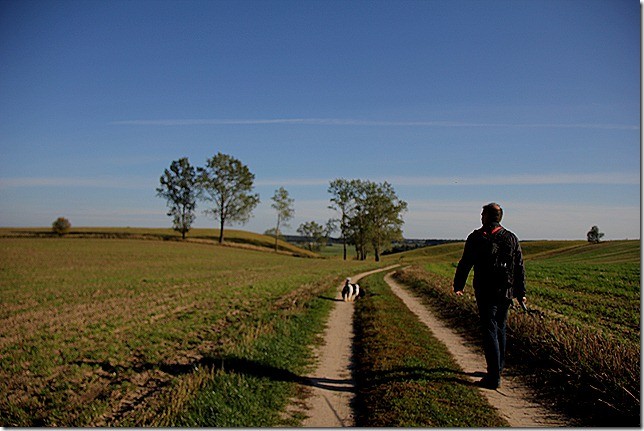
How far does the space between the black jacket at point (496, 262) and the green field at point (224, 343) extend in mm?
1563

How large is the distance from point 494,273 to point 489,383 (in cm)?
173

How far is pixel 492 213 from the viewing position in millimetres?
6809

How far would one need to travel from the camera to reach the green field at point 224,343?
6695 mm

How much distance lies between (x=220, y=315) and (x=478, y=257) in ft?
37.9

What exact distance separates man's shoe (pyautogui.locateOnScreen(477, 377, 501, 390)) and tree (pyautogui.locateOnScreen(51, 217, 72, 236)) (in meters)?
84.3

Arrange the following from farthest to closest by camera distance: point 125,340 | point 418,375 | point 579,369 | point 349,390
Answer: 1. point 125,340
2. point 418,375
3. point 349,390
4. point 579,369

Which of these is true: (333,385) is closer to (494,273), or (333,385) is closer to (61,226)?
(494,273)

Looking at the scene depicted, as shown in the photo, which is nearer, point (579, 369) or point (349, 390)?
point (579, 369)

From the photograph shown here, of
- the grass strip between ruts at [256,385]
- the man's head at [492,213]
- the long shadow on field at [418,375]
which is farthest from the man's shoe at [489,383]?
the grass strip between ruts at [256,385]

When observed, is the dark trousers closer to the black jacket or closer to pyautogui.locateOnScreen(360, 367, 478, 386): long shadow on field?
the black jacket

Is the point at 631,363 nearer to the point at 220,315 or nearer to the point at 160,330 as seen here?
the point at 160,330

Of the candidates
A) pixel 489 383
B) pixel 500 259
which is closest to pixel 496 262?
pixel 500 259

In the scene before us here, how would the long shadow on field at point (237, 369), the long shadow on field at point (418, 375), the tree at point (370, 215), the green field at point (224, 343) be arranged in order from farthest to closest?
the tree at point (370, 215), the long shadow on field at point (237, 369), the long shadow on field at point (418, 375), the green field at point (224, 343)

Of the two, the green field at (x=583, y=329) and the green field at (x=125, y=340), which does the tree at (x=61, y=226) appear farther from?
the green field at (x=583, y=329)
